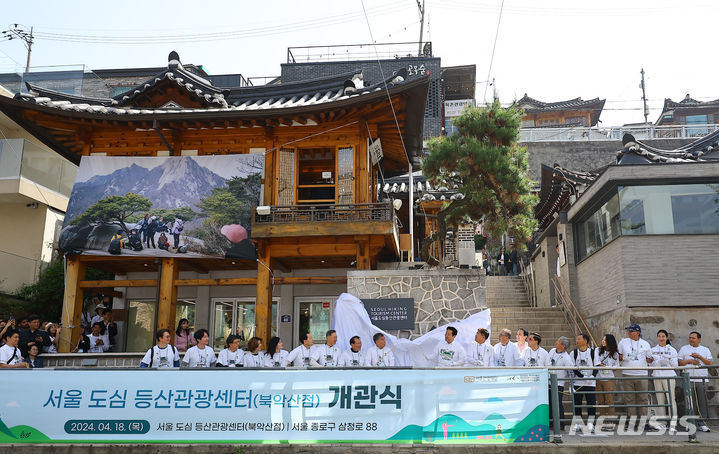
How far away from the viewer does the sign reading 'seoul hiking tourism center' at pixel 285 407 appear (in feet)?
26.1

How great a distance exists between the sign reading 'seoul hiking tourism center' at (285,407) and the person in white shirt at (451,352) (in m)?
2.14

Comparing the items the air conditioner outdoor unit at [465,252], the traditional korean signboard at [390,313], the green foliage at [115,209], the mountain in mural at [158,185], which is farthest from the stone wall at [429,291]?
the air conditioner outdoor unit at [465,252]

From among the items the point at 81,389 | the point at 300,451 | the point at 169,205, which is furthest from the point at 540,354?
the point at 169,205

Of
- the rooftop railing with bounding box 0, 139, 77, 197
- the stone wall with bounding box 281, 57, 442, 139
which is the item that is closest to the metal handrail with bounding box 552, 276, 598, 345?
the stone wall with bounding box 281, 57, 442, 139

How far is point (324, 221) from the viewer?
13875 millimetres

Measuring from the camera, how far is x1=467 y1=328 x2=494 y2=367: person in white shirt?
1014 cm

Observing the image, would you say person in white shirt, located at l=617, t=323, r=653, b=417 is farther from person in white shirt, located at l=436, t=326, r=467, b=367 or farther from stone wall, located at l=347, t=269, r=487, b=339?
stone wall, located at l=347, t=269, r=487, b=339

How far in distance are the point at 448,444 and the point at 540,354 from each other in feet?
9.88

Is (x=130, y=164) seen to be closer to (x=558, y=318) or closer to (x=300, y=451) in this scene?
(x=300, y=451)

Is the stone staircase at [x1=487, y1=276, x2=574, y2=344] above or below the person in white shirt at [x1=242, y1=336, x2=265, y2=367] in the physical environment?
above

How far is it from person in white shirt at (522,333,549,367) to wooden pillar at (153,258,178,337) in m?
8.51

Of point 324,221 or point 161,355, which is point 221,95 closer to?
A: point 324,221

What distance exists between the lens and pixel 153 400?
820 centimetres

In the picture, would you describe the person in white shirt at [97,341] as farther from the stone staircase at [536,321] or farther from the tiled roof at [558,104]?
the tiled roof at [558,104]
